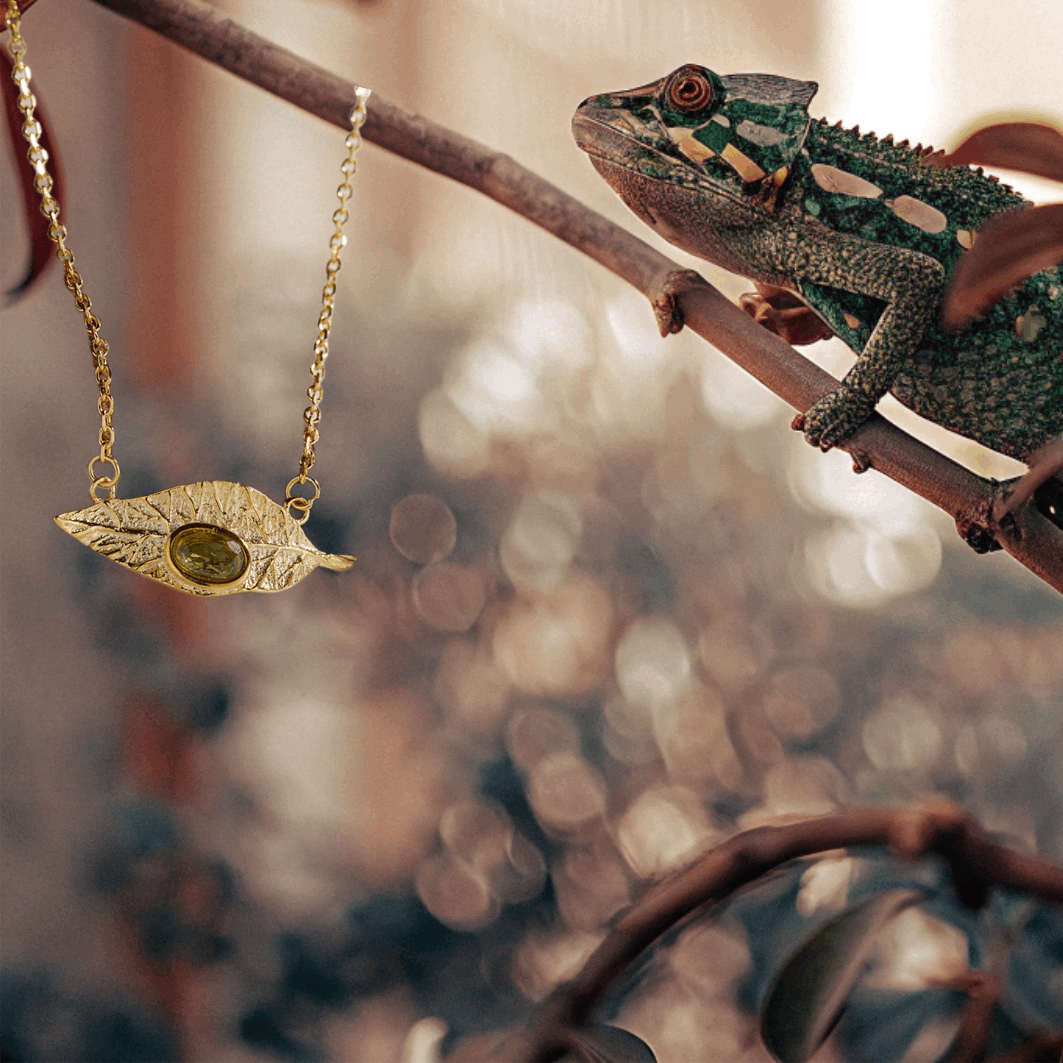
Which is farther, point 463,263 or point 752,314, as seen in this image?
point 463,263

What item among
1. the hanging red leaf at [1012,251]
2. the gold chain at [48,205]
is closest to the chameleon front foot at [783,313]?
the hanging red leaf at [1012,251]

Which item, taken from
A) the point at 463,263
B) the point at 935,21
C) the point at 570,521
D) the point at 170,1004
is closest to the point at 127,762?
the point at 170,1004

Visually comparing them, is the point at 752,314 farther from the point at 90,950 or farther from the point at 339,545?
the point at 90,950

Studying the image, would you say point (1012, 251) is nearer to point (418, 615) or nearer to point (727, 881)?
point (727, 881)

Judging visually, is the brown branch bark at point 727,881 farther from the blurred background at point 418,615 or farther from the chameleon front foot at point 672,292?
the chameleon front foot at point 672,292

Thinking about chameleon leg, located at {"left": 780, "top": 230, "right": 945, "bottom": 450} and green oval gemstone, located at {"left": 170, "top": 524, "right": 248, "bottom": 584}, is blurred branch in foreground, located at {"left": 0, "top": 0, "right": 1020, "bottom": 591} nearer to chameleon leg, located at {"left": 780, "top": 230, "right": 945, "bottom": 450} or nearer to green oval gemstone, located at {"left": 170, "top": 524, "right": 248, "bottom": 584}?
chameleon leg, located at {"left": 780, "top": 230, "right": 945, "bottom": 450}

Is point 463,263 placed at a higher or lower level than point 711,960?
higher

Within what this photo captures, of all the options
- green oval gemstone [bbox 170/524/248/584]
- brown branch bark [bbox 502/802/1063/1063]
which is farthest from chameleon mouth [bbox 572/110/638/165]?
brown branch bark [bbox 502/802/1063/1063]
